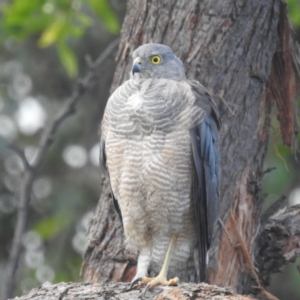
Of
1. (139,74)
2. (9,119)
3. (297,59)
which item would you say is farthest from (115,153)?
(9,119)

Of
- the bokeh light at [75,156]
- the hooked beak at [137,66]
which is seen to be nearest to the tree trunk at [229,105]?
the hooked beak at [137,66]

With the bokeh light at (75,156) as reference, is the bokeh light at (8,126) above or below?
above

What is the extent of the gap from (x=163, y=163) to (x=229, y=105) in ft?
3.68

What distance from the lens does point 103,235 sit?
6172 millimetres

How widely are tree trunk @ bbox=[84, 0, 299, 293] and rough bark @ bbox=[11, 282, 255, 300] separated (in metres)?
1.40

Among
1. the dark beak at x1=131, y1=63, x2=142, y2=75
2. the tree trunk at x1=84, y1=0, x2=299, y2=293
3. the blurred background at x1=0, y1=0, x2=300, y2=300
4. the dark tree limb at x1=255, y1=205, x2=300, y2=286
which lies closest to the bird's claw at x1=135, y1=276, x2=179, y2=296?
the tree trunk at x1=84, y1=0, x2=299, y2=293

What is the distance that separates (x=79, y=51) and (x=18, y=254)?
601cm

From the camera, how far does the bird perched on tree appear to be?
5.37 meters

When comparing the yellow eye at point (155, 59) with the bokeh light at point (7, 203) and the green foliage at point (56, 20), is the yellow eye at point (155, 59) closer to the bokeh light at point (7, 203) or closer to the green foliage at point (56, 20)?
the green foliage at point (56, 20)

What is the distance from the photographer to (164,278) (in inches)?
207

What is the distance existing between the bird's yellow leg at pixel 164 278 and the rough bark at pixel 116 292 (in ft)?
0.51

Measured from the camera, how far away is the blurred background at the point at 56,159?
9492 mm

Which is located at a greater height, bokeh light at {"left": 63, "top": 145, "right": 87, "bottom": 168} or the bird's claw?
bokeh light at {"left": 63, "top": 145, "right": 87, "bottom": 168}

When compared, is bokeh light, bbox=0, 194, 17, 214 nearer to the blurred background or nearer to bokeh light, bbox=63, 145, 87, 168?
the blurred background
